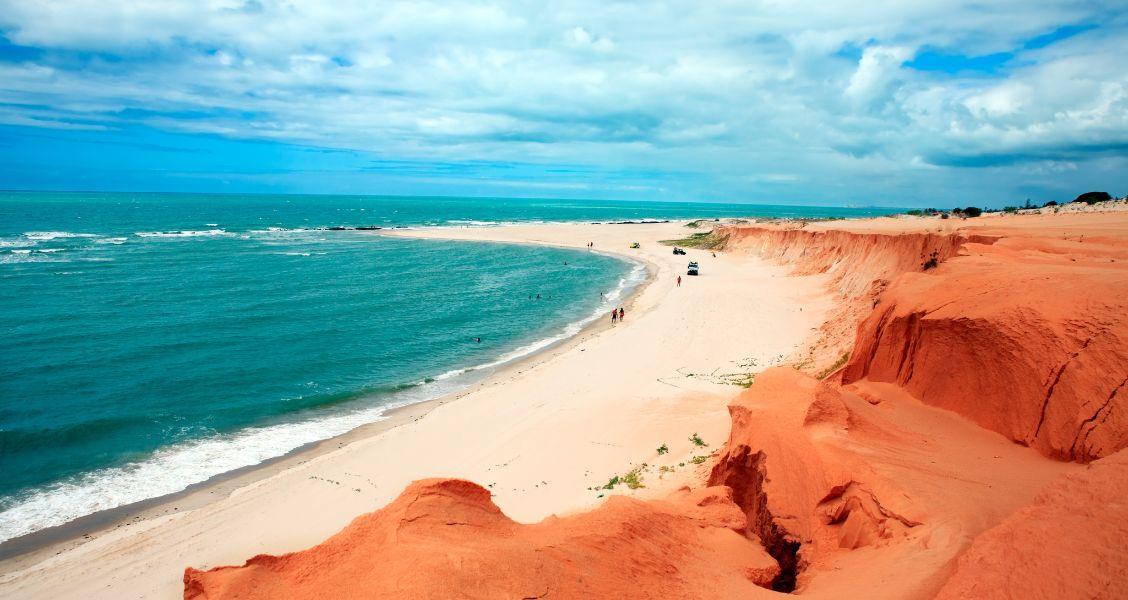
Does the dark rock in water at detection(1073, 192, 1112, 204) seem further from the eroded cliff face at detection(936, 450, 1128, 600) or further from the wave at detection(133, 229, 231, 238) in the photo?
the wave at detection(133, 229, 231, 238)

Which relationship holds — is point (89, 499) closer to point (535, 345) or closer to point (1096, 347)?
point (535, 345)

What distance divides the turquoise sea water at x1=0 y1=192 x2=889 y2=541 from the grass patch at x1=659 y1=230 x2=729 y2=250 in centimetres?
1946

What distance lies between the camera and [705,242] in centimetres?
8312

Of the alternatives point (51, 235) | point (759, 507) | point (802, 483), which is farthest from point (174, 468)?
point (51, 235)

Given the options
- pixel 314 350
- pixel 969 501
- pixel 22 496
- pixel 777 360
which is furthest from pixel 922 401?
pixel 314 350

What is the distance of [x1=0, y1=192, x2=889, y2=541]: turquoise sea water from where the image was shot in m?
19.0

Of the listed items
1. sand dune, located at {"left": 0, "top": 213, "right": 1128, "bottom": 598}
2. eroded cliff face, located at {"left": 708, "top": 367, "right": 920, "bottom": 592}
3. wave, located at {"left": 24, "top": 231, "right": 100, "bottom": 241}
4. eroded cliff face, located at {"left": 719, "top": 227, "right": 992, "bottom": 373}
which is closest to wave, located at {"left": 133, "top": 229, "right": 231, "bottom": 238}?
wave, located at {"left": 24, "top": 231, "right": 100, "bottom": 241}

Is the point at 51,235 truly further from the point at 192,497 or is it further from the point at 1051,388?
the point at 1051,388

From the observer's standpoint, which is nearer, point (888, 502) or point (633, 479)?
point (888, 502)

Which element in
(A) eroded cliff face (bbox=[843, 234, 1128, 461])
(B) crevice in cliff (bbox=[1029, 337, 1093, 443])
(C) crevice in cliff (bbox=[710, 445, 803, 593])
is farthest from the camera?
(B) crevice in cliff (bbox=[1029, 337, 1093, 443])

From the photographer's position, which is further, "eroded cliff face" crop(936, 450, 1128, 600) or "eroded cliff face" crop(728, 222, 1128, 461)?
"eroded cliff face" crop(728, 222, 1128, 461)

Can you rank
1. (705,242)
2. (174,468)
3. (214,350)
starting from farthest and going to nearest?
(705,242)
(214,350)
(174,468)

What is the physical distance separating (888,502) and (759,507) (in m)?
2.12

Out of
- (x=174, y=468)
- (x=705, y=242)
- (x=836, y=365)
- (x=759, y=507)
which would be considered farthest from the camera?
(x=705, y=242)
